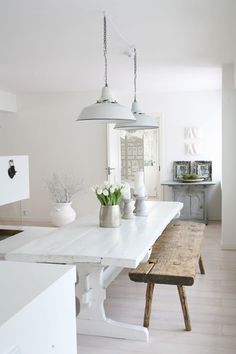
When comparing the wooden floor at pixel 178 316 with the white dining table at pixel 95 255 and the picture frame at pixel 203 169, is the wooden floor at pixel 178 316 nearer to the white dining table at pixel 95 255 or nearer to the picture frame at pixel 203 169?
the white dining table at pixel 95 255

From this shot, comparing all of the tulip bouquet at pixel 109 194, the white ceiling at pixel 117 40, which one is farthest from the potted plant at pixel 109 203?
the white ceiling at pixel 117 40

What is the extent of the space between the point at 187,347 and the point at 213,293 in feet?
3.41

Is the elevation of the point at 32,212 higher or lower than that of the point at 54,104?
lower

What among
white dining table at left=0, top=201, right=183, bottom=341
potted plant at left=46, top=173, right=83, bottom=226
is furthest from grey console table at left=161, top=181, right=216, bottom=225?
white dining table at left=0, top=201, right=183, bottom=341

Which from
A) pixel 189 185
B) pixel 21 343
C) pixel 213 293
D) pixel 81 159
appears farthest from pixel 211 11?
pixel 81 159

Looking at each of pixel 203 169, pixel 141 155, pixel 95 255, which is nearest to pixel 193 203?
pixel 203 169

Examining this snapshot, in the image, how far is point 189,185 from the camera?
675cm

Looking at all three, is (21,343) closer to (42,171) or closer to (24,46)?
(24,46)

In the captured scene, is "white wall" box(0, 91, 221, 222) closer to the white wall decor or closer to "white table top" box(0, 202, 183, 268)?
the white wall decor

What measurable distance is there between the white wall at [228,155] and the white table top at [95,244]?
5.68 ft

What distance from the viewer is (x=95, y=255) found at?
254cm

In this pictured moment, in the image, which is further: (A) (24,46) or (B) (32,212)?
(B) (32,212)

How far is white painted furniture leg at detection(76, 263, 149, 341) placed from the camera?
2.89 metres

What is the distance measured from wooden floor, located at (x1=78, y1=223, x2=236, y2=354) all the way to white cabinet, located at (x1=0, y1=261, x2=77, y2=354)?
4.33 ft
